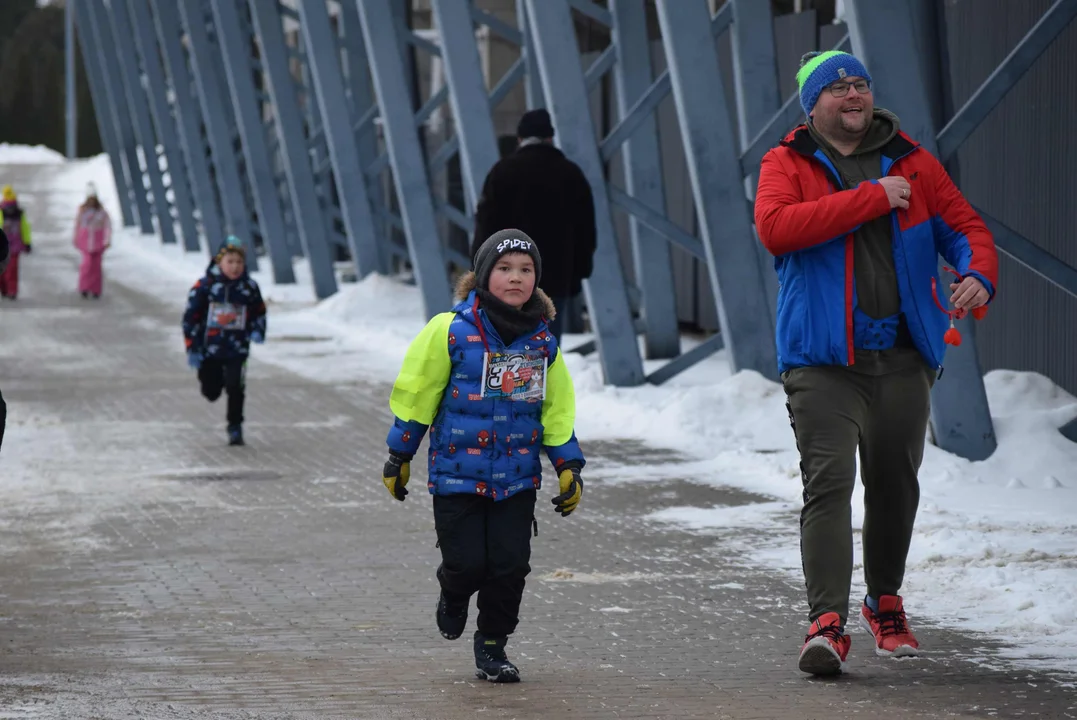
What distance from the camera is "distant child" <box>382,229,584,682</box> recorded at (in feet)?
19.5

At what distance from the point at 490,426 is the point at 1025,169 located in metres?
7.01

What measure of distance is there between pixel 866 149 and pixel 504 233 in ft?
3.76

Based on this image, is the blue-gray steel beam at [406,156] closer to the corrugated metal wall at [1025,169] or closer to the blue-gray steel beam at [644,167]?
the blue-gray steel beam at [644,167]

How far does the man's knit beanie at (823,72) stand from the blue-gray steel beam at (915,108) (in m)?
3.88

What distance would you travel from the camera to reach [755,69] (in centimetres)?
1331

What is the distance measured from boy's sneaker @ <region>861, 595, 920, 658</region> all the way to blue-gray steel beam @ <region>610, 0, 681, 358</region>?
30.6 ft

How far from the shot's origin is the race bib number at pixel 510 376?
5.95m

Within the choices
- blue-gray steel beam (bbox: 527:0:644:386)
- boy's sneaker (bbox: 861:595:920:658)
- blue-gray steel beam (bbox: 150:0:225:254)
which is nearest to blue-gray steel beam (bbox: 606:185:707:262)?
blue-gray steel beam (bbox: 527:0:644:386)

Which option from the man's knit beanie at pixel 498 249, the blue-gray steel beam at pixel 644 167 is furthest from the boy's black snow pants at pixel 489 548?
the blue-gray steel beam at pixel 644 167

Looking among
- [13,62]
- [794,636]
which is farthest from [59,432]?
[13,62]

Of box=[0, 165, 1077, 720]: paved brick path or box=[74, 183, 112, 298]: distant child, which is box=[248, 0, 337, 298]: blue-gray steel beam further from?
box=[0, 165, 1077, 720]: paved brick path

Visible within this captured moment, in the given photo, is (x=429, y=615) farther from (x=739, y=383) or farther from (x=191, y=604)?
(x=739, y=383)

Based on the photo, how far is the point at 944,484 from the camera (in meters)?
9.57

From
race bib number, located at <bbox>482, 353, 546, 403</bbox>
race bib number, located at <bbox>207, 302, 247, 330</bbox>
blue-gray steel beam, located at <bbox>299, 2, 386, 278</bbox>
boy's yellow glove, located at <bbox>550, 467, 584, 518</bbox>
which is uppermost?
race bib number, located at <bbox>482, 353, 546, 403</bbox>
